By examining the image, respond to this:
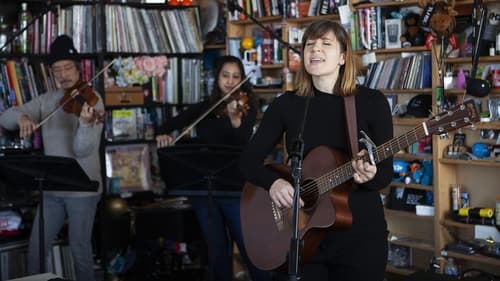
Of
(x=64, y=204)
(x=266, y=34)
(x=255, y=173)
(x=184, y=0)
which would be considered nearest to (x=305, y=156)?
(x=255, y=173)

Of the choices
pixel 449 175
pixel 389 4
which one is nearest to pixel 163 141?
pixel 389 4

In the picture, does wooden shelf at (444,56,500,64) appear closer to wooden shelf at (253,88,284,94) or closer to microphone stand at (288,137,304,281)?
wooden shelf at (253,88,284,94)

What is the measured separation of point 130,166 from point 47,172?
1.32 metres

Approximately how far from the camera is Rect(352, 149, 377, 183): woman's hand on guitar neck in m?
2.26

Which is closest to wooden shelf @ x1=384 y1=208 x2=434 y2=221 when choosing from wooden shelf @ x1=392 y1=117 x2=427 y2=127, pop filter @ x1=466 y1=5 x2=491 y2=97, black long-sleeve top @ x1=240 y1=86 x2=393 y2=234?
wooden shelf @ x1=392 y1=117 x2=427 y2=127

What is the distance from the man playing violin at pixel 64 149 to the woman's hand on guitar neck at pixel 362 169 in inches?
76.4

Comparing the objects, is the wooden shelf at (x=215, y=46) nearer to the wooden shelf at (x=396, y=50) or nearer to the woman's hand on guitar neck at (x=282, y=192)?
the wooden shelf at (x=396, y=50)

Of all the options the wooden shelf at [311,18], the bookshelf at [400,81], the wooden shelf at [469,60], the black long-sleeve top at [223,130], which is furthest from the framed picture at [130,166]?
the wooden shelf at [469,60]

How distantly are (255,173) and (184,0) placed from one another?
2572 millimetres

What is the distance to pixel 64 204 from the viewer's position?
3949 mm

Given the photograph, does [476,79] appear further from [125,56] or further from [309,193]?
[125,56]

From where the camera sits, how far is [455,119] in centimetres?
221

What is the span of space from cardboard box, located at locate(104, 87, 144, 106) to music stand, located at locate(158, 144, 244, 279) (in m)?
1.10

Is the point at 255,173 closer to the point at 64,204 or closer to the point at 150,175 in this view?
the point at 64,204
